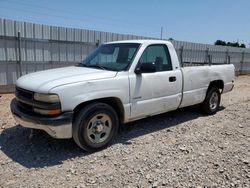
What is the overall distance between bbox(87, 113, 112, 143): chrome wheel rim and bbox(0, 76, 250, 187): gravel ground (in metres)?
0.25

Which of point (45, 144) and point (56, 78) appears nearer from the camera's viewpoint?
point (56, 78)

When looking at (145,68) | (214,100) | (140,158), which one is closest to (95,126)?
(140,158)

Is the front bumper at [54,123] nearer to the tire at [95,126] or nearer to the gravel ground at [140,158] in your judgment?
the tire at [95,126]

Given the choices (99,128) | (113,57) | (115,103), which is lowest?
(99,128)

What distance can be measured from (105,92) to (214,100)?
149 inches

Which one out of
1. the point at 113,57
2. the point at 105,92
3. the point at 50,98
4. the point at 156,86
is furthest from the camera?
the point at 113,57

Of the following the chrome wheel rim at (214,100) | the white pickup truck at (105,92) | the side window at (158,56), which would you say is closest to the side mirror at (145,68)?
the white pickup truck at (105,92)

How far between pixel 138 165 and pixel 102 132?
87 centimetres

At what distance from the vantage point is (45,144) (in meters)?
4.35

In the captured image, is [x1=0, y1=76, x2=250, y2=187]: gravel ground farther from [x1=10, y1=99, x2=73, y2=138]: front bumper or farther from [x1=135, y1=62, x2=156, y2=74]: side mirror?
[x1=135, y1=62, x2=156, y2=74]: side mirror

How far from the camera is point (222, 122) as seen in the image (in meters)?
5.90

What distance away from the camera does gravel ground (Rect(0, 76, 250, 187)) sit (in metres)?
Result: 3.29

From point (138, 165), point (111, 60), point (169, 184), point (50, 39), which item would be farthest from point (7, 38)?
point (169, 184)

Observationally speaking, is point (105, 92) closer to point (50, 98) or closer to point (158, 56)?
point (50, 98)
